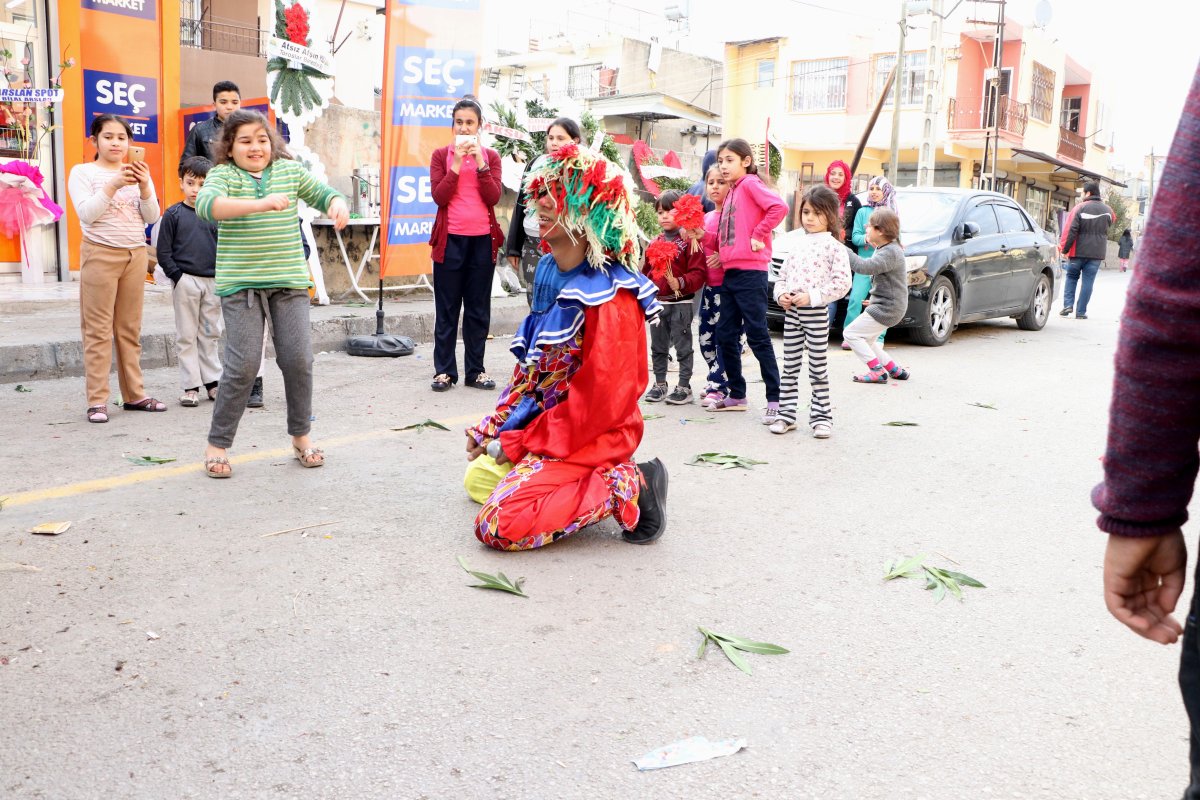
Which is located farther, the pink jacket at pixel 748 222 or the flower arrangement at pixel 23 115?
the flower arrangement at pixel 23 115

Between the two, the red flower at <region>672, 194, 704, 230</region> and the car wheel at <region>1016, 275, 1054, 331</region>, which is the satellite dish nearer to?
the car wheel at <region>1016, 275, 1054, 331</region>

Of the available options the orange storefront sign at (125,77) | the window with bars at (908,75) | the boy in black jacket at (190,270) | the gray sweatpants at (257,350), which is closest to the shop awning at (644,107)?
the window with bars at (908,75)

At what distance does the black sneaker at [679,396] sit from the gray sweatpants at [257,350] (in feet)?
9.73

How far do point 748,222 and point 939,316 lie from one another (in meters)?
4.91

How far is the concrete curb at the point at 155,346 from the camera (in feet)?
25.0

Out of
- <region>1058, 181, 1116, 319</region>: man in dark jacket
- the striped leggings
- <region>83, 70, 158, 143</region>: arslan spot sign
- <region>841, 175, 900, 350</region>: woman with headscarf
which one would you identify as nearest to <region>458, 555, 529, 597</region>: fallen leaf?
the striped leggings

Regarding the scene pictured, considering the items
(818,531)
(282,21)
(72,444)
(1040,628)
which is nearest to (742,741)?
(1040,628)

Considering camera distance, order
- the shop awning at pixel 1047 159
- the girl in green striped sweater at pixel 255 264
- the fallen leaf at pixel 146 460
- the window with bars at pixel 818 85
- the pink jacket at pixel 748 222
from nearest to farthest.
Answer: the girl in green striped sweater at pixel 255 264
the fallen leaf at pixel 146 460
the pink jacket at pixel 748 222
the shop awning at pixel 1047 159
the window with bars at pixel 818 85

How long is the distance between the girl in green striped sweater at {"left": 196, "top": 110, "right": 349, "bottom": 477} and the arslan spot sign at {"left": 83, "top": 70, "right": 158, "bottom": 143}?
21.9 ft

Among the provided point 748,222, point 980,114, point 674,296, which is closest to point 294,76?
point 674,296

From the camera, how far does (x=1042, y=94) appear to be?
38688 millimetres

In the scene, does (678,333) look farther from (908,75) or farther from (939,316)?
(908,75)

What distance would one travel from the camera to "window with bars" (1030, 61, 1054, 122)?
37.8m

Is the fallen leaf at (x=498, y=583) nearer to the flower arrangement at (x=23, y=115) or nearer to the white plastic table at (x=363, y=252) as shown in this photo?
the white plastic table at (x=363, y=252)
